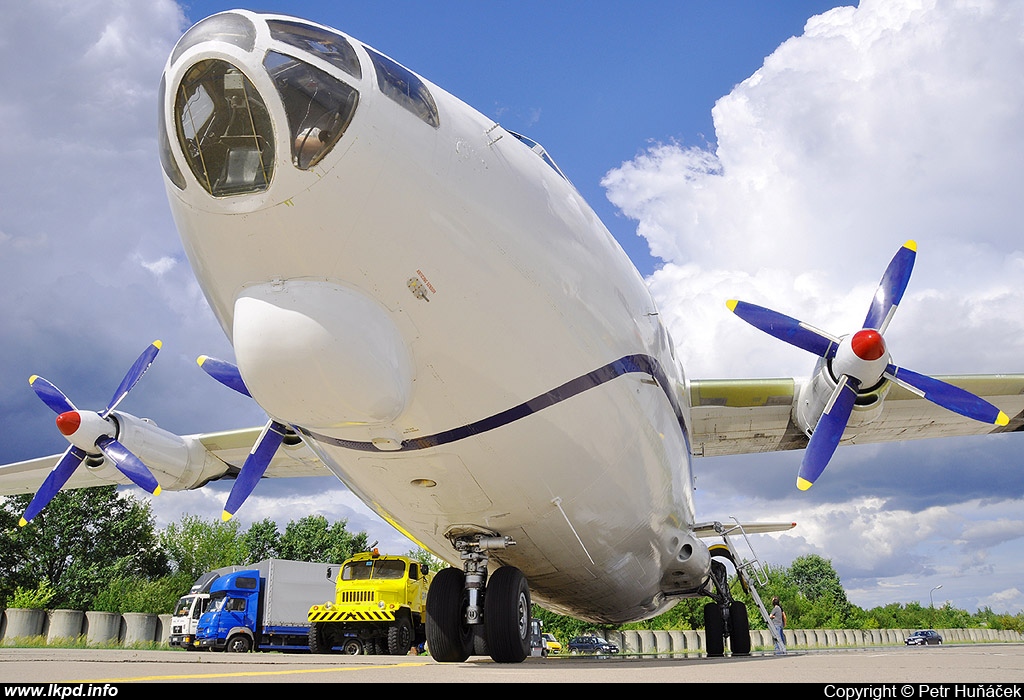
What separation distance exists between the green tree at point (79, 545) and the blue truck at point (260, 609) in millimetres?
29969

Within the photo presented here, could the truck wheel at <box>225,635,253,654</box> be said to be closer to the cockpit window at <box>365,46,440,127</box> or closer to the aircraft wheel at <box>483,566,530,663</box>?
the aircraft wheel at <box>483,566,530,663</box>

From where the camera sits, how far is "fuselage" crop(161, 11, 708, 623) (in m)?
4.94

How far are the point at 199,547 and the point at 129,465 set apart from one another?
47488 millimetres

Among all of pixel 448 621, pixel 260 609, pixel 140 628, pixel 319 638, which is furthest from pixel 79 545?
pixel 448 621

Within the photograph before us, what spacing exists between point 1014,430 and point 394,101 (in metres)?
13.8

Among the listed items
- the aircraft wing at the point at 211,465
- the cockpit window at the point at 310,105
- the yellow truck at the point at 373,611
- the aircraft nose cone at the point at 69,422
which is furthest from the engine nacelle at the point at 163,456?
the cockpit window at the point at 310,105

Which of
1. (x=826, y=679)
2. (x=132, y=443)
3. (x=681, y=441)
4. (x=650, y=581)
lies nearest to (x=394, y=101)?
(x=826, y=679)

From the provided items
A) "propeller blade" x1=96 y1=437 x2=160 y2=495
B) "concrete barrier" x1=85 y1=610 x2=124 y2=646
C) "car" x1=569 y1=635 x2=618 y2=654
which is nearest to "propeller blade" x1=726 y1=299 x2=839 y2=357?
"propeller blade" x1=96 y1=437 x2=160 y2=495

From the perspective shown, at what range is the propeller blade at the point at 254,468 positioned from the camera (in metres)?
9.30

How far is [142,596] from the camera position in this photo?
43188 mm

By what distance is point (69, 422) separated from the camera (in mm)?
13320

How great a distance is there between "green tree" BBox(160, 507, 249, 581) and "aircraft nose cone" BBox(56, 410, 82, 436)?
144 feet

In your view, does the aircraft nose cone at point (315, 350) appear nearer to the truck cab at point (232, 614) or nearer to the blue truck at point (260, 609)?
the blue truck at point (260, 609)
